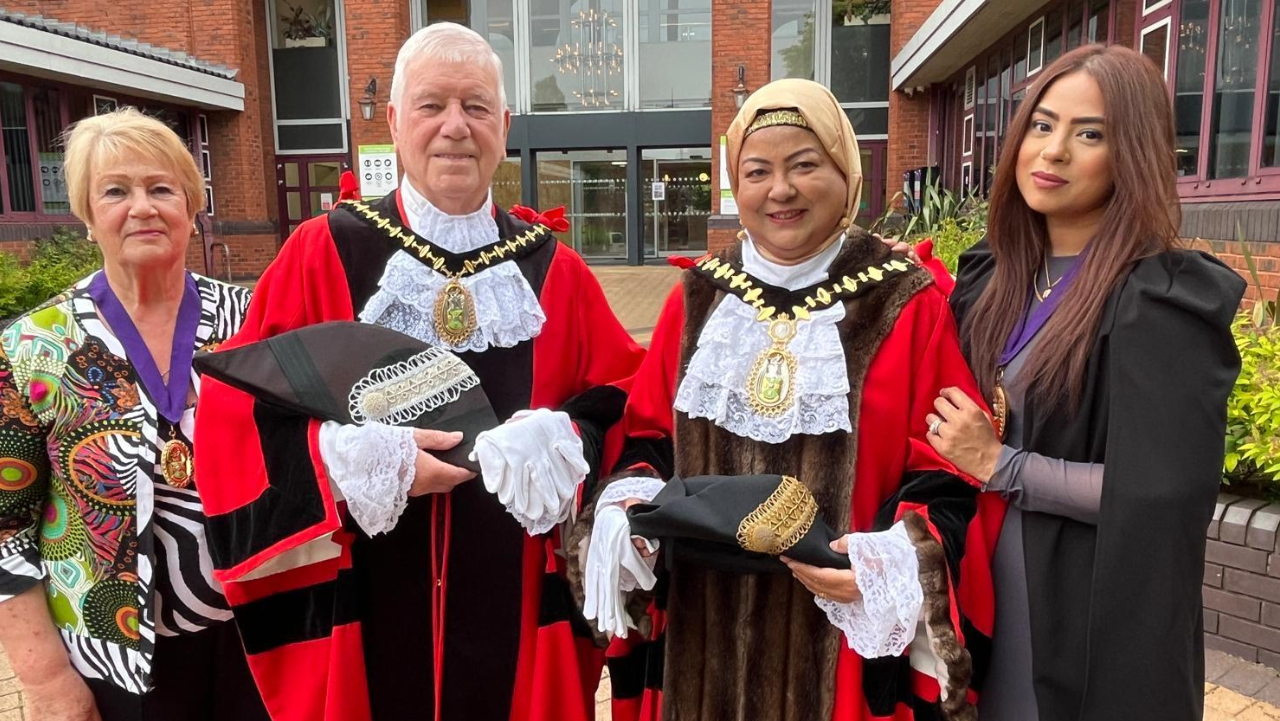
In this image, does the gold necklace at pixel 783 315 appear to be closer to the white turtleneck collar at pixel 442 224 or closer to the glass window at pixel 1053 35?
the white turtleneck collar at pixel 442 224

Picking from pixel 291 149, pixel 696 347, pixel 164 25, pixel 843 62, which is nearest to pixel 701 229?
pixel 843 62

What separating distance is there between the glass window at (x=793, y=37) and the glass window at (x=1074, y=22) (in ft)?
25.7

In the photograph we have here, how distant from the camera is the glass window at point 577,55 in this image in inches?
674

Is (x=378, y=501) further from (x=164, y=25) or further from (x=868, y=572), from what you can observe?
(x=164, y=25)

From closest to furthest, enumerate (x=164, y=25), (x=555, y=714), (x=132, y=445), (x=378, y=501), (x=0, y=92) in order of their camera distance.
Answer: (x=378, y=501), (x=132, y=445), (x=555, y=714), (x=0, y=92), (x=164, y=25)

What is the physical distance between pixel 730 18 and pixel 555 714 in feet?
46.6

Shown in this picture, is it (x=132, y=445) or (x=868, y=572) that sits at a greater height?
(x=132, y=445)

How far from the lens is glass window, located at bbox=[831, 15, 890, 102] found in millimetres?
15656

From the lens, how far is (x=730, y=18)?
47.0 ft

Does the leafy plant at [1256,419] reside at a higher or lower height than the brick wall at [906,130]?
lower

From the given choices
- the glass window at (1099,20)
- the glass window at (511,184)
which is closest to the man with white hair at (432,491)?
the glass window at (1099,20)

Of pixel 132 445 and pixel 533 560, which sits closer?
pixel 132 445

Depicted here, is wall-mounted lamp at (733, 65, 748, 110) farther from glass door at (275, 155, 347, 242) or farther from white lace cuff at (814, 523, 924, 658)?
white lace cuff at (814, 523, 924, 658)

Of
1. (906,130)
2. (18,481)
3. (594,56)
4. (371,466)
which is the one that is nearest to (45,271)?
(18,481)
